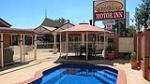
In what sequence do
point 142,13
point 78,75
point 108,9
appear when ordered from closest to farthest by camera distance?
1. point 78,75
2. point 108,9
3. point 142,13

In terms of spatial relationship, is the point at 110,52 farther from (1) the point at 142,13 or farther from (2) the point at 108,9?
(1) the point at 142,13

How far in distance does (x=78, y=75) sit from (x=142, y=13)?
88.0ft

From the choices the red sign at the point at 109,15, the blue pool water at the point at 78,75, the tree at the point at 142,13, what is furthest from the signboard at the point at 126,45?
the tree at the point at 142,13

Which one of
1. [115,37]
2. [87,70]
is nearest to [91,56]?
[115,37]

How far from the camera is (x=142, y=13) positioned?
41.7 m

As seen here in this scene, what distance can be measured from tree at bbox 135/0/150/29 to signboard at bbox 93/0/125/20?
42.0 feet

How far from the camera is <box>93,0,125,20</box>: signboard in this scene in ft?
92.2

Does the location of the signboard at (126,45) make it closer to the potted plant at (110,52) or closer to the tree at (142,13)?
the potted plant at (110,52)

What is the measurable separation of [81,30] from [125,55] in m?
4.58

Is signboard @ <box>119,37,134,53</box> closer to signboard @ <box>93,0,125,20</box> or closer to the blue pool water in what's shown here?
signboard @ <box>93,0,125,20</box>

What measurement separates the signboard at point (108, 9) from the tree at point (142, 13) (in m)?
12.8

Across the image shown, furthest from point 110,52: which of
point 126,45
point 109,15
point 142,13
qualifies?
point 142,13

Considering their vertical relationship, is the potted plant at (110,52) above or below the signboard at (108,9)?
below

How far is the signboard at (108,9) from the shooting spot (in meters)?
28.1
